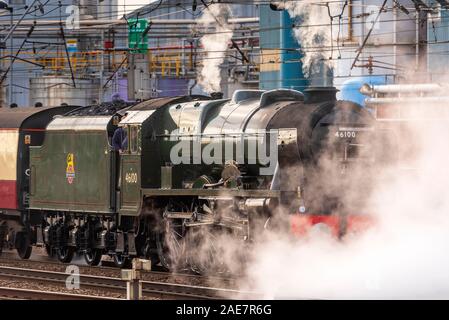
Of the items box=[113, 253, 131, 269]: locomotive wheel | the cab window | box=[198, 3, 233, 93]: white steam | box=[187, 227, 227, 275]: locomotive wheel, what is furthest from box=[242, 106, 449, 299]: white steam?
box=[198, 3, 233, 93]: white steam

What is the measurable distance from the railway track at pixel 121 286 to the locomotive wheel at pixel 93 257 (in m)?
1.99

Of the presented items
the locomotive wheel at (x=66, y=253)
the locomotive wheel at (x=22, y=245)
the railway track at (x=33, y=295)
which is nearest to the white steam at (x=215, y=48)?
the locomotive wheel at (x=66, y=253)

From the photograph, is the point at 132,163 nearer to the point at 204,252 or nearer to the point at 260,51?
the point at 204,252

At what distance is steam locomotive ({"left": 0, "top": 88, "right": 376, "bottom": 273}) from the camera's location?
52.4 feet

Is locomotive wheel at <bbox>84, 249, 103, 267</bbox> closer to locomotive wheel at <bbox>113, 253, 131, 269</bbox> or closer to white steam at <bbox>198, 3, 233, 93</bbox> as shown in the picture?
locomotive wheel at <bbox>113, 253, 131, 269</bbox>

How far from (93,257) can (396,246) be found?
352 inches

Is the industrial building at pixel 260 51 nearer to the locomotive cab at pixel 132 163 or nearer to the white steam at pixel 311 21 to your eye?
the white steam at pixel 311 21

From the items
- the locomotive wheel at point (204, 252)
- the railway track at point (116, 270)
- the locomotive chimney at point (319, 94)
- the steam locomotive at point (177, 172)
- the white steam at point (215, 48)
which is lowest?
the railway track at point (116, 270)

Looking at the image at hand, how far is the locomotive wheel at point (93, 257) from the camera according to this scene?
21.6 m

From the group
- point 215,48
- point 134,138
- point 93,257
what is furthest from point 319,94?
point 215,48

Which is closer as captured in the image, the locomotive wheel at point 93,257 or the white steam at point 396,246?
the white steam at point 396,246

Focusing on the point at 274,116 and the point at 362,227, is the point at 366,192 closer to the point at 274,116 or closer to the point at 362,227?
the point at 362,227

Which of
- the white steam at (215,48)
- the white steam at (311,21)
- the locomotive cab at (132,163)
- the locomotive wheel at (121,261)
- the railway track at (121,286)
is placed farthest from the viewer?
the white steam at (311,21)

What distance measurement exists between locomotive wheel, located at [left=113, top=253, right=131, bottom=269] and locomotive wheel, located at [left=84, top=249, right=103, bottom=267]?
71 cm
